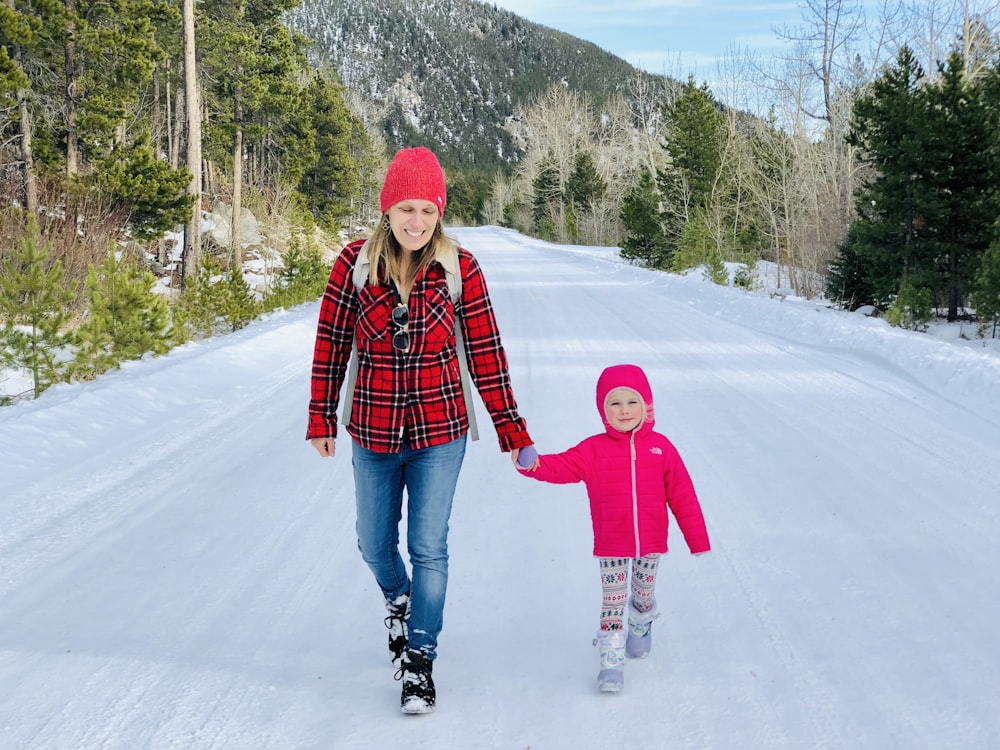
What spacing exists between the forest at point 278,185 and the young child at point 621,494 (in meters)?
6.83

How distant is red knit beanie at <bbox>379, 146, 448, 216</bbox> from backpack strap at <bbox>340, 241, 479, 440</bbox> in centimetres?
17

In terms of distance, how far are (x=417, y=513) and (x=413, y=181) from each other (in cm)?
109

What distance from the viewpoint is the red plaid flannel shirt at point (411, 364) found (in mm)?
2559

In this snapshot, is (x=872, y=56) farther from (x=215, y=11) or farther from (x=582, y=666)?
(x=582, y=666)

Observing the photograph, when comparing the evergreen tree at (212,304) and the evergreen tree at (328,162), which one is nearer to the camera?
the evergreen tree at (212,304)

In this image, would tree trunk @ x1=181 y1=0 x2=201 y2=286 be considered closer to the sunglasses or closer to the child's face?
the sunglasses

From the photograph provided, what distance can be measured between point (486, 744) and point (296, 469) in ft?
10.6

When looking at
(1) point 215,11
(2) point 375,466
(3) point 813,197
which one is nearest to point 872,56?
(3) point 813,197

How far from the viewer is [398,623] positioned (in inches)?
114

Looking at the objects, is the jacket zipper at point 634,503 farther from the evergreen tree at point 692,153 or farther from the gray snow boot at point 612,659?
the evergreen tree at point 692,153

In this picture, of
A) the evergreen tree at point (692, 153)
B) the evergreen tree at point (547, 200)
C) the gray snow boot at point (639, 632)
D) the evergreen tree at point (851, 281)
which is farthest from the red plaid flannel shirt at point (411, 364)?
the evergreen tree at point (547, 200)

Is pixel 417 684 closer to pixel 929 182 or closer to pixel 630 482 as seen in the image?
pixel 630 482

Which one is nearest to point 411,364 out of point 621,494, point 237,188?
point 621,494

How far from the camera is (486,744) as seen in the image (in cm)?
251
